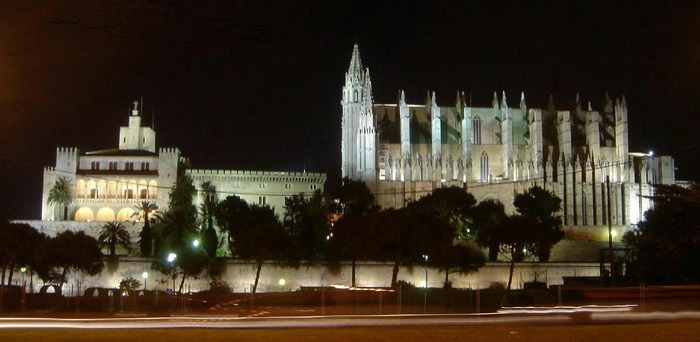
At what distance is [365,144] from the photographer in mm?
90250

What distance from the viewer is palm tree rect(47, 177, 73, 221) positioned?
3317 inches

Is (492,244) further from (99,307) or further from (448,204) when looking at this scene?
(99,307)

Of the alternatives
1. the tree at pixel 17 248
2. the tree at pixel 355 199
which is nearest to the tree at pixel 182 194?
the tree at pixel 355 199

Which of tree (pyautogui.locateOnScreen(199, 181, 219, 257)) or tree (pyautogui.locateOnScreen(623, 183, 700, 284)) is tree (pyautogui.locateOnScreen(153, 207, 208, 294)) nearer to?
tree (pyautogui.locateOnScreen(199, 181, 219, 257))

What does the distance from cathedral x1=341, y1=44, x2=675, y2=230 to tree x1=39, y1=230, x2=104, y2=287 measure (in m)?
37.3

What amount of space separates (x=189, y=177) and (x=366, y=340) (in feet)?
245

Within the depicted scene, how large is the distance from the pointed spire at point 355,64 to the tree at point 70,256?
44.9m

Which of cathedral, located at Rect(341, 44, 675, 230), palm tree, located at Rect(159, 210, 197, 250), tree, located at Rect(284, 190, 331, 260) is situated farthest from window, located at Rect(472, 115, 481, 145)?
palm tree, located at Rect(159, 210, 197, 250)

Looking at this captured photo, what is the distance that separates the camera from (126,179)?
8844 centimetres

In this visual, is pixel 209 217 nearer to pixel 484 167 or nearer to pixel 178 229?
pixel 178 229

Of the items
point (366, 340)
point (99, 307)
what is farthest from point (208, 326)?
point (99, 307)

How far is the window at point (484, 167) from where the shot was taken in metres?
94.4

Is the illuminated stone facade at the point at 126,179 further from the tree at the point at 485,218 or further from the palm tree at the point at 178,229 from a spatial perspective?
the tree at the point at 485,218

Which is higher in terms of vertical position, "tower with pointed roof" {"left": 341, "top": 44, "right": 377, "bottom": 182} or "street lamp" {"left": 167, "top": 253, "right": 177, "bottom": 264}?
"tower with pointed roof" {"left": 341, "top": 44, "right": 377, "bottom": 182}
